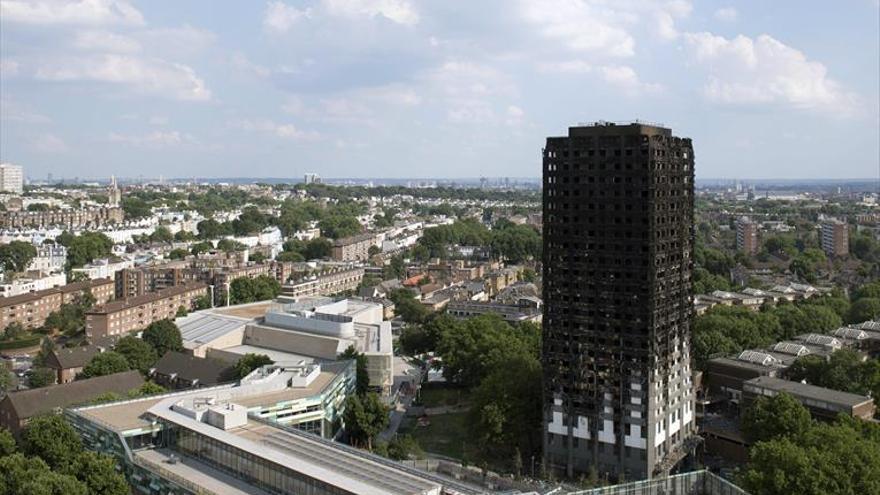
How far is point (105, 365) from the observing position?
1452 inches

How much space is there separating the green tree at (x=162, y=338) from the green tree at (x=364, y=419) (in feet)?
50.1

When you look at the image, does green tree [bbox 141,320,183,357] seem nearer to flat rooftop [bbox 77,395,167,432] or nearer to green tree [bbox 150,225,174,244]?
flat rooftop [bbox 77,395,167,432]

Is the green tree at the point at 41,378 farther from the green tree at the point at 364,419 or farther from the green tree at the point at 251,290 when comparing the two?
the green tree at the point at 251,290

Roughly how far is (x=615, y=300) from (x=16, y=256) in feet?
206

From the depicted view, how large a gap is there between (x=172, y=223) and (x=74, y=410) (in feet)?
287

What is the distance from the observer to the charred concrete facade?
27297 mm

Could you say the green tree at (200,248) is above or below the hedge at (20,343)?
above

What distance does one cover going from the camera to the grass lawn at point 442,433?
31.5 m

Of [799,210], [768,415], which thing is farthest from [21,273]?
[799,210]

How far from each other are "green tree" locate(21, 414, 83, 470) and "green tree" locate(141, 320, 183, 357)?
1696cm

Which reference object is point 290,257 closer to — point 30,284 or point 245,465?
point 30,284

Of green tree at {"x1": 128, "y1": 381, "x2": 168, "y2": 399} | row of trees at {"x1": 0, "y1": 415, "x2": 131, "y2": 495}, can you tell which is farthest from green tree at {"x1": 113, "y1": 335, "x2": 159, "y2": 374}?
row of trees at {"x1": 0, "y1": 415, "x2": 131, "y2": 495}

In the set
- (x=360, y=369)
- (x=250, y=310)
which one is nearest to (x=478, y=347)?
(x=360, y=369)

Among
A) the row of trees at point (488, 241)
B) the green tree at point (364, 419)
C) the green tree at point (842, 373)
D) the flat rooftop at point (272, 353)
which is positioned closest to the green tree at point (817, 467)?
the green tree at point (842, 373)
